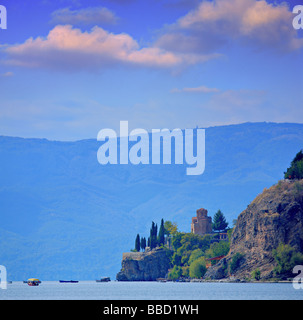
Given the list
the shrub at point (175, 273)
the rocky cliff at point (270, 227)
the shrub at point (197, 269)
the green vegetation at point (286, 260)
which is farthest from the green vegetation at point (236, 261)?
the shrub at point (175, 273)

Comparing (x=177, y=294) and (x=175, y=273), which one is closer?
(x=177, y=294)

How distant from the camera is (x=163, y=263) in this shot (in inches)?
6196

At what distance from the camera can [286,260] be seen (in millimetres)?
111250

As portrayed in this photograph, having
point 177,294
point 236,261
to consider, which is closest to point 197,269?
point 236,261

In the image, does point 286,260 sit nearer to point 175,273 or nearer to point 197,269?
point 197,269

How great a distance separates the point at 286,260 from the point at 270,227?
686cm

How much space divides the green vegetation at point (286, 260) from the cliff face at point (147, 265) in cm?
4719

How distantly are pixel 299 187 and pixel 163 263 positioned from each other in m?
47.4

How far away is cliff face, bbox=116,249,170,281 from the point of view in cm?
15600

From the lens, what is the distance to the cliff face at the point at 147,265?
15600cm

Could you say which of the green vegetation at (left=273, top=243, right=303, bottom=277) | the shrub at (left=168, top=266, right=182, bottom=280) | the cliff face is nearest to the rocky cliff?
the green vegetation at (left=273, top=243, right=303, bottom=277)

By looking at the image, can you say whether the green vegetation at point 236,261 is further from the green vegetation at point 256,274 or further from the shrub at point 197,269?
the shrub at point 197,269

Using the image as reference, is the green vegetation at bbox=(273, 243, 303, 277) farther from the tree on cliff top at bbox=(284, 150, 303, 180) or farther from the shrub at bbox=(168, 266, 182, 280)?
the shrub at bbox=(168, 266, 182, 280)
